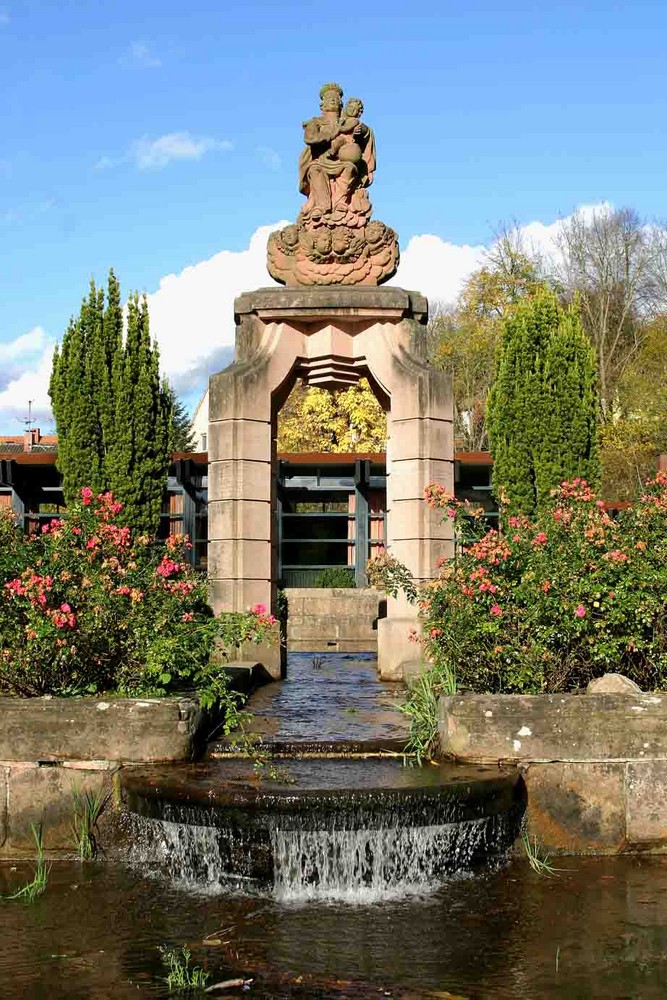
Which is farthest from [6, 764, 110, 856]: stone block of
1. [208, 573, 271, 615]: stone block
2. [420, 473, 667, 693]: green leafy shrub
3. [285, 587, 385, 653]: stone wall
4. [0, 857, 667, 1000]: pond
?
[285, 587, 385, 653]: stone wall

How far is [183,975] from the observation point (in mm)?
5094

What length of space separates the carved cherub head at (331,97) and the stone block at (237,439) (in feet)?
12.4

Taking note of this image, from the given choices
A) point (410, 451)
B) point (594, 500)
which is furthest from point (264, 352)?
point (594, 500)

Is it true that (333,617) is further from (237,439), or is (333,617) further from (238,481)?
(237,439)

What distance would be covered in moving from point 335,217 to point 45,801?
766cm

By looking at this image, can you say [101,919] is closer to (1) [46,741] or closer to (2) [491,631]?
(1) [46,741]

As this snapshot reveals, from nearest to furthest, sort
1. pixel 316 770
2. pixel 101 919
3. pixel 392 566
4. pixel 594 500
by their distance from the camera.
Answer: pixel 101 919 → pixel 316 770 → pixel 594 500 → pixel 392 566

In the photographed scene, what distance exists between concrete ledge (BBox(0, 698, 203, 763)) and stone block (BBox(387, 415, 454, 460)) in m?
5.59

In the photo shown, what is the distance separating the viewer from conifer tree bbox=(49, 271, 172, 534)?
81.1 feet

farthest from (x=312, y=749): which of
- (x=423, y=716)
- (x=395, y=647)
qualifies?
(x=395, y=647)

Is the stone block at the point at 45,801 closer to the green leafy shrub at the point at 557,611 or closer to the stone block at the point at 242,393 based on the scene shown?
the green leafy shrub at the point at 557,611

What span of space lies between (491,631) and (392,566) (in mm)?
2309

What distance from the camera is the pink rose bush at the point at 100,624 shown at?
797 centimetres

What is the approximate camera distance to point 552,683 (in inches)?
323
